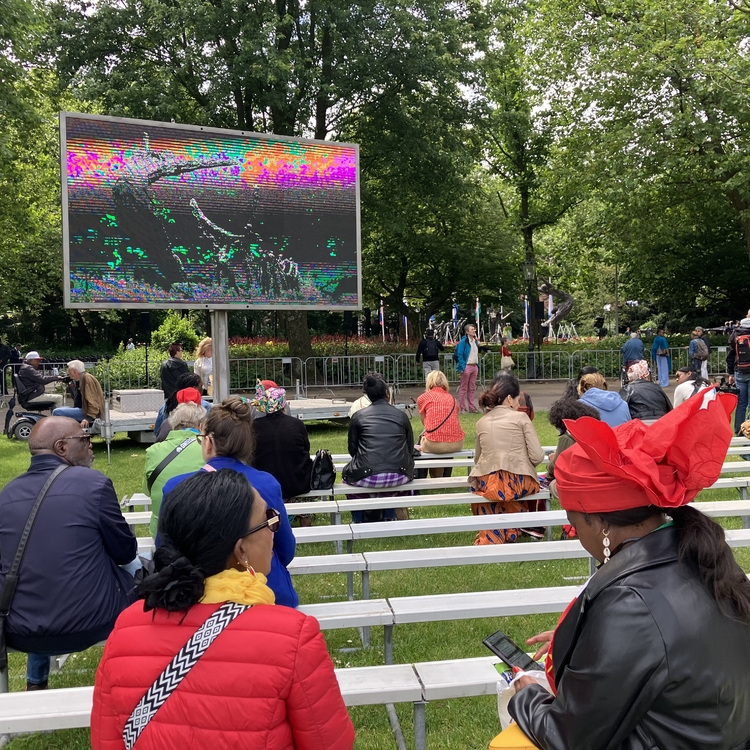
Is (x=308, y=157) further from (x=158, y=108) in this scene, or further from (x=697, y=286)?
(x=697, y=286)

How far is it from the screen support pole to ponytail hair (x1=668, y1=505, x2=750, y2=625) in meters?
9.34

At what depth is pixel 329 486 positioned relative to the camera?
7062mm

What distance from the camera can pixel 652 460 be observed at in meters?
1.80

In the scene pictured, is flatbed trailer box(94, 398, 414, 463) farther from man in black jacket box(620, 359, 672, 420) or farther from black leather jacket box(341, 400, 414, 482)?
black leather jacket box(341, 400, 414, 482)

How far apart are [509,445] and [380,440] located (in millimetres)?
1191

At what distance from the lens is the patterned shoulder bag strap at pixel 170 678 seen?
1.74 meters

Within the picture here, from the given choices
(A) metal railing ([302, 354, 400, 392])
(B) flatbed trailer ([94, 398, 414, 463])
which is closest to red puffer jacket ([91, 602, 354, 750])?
(B) flatbed trailer ([94, 398, 414, 463])

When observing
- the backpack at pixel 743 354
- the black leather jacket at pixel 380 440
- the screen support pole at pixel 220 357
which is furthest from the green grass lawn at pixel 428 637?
the backpack at pixel 743 354

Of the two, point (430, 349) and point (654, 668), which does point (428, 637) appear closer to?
point (654, 668)

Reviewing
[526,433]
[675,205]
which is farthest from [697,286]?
[526,433]

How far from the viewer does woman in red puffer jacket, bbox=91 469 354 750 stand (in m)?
1.71

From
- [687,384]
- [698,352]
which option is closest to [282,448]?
[687,384]

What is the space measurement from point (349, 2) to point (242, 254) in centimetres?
1148

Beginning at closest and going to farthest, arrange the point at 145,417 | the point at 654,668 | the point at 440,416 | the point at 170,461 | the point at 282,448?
the point at 654,668
the point at 170,461
the point at 282,448
the point at 440,416
the point at 145,417
